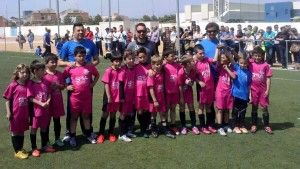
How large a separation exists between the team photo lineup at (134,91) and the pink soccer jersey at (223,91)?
0.06ft

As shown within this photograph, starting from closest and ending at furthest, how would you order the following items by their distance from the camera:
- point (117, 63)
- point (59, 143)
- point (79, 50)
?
point (79, 50)
point (59, 143)
point (117, 63)

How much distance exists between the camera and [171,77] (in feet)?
25.1

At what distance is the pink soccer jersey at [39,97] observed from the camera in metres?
6.52

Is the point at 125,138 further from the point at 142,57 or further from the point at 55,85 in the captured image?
the point at 55,85

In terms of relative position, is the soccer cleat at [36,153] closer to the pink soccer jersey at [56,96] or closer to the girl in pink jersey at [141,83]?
the pink soccer jersey at [56,96]

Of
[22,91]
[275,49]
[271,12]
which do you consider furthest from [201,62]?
[271,12]

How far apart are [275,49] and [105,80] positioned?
44.3 feet

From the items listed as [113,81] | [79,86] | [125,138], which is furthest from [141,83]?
[79,86]

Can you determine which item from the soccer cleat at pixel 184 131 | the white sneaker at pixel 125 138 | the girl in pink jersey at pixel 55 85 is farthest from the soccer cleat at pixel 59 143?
the soccer cleat at pixel 184 131

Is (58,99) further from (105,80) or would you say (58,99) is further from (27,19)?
(27,19)

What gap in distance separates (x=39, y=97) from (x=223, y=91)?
3125 millimetres

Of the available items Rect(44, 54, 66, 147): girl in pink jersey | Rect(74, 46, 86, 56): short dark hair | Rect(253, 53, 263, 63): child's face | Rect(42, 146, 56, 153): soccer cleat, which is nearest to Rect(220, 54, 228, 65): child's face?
Rect(253, 53, 263, 63): child's face

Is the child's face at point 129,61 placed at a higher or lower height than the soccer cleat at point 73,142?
higher

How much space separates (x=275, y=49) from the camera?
1923cm
